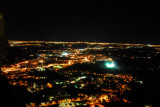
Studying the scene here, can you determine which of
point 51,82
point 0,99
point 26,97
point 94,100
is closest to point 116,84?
point 94,100

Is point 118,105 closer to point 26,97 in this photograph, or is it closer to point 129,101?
point 129,101

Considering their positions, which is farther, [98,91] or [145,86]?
[145,86]

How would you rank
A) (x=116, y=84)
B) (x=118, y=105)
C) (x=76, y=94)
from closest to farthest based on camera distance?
1. (x=118, y=105)
2. (x=76, y=94)
3. (x=116, y=84)

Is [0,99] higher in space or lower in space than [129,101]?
higher

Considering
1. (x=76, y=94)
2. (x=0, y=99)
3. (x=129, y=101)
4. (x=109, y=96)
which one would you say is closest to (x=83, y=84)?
(x=76, y=94)

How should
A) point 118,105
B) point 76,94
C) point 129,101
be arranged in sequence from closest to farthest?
point 118,105 < point 129,101 < point 76,94

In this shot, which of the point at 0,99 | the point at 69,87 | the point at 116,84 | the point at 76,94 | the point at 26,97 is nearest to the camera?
the point at 0,99

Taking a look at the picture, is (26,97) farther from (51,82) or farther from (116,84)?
(116,84)

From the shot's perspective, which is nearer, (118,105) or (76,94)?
(118,105)

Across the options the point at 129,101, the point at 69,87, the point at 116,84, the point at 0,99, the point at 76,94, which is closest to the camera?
the point at 0,99
